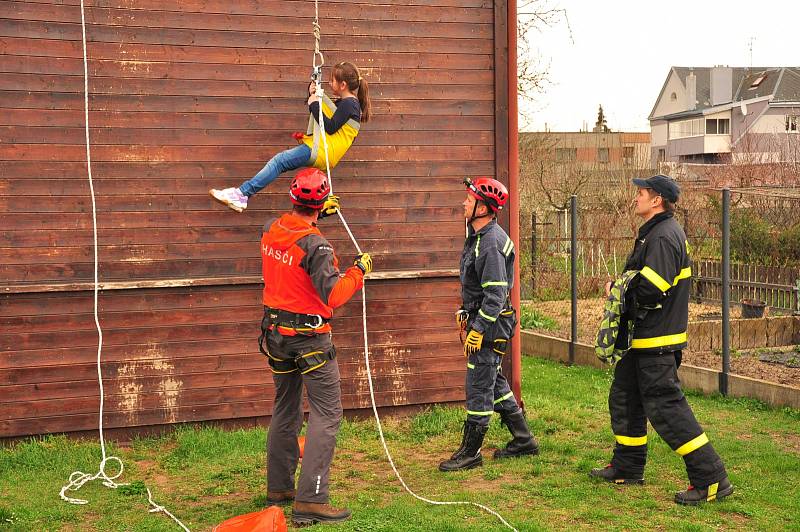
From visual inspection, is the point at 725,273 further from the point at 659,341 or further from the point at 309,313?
the point at 309,313

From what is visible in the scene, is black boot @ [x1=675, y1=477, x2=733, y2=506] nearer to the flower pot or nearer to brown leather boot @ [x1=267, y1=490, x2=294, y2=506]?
brown leather boot @ [x1=267, y1=490, x2=294, y2=506]

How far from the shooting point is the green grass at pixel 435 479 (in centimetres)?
544

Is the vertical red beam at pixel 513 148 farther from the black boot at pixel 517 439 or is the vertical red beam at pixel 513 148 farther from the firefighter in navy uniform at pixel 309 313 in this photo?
the firefighter in navy uniform at pixel 309 313

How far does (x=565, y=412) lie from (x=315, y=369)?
371cm

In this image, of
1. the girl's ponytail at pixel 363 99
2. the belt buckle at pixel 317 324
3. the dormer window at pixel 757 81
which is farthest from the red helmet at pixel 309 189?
the dormer window at pixel 757 81

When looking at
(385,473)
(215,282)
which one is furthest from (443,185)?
(385,473)

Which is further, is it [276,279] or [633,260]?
[633,260]

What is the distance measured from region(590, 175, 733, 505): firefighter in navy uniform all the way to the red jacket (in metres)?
1.98

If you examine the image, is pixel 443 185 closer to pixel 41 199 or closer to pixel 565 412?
pixel 565 412

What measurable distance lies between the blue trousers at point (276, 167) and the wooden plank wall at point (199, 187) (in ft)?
2.36

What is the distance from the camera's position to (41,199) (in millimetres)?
7137

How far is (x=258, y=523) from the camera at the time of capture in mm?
4820

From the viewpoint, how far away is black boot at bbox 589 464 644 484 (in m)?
6.14

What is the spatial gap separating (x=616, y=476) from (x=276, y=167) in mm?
3574
